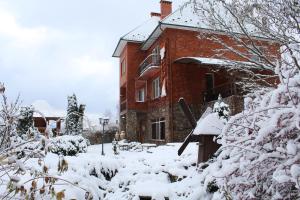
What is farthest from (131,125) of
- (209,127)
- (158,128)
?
(209,127)

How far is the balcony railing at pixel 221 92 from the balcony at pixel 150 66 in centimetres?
409

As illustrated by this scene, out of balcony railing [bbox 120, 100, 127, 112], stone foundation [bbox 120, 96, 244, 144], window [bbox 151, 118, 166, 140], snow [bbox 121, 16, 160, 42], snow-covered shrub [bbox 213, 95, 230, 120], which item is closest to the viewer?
snow-covered shrub [bbox 213, 95, 230, 120]

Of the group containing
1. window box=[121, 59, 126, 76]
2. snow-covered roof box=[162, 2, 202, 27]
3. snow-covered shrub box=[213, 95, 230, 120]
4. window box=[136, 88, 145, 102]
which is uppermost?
snow-covered roof box=[162, 2, 202, 27]

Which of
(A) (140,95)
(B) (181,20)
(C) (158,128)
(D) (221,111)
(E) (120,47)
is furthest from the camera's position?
(E) (120,47)

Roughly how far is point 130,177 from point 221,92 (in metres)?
13.2

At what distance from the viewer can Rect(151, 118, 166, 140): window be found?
23.8 metres

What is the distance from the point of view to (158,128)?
970 inches

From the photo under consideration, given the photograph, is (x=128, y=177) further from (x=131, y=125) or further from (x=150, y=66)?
(x=131, y=125)

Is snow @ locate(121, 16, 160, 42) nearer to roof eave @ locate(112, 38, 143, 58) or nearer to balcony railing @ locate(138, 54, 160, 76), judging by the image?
roof eave @ locate(112, 38, 143, 58)

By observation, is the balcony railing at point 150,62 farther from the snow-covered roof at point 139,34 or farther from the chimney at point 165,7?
the chimney at point 165,7

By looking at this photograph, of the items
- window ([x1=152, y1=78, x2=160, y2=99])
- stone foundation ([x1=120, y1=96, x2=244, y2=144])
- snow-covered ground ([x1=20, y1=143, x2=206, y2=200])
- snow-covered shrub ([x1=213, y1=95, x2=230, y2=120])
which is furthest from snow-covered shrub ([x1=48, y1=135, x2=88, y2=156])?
window ([x1=152, y1=78, x2=160, y2=99])

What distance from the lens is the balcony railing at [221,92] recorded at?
58.8ft

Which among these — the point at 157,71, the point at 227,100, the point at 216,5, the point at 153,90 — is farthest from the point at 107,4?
the point at 153,90

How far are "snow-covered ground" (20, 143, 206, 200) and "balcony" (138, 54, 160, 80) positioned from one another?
573 inches
